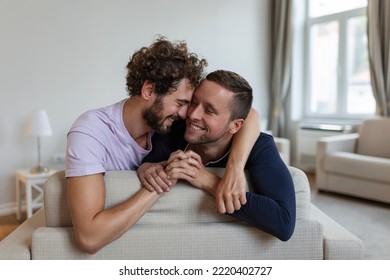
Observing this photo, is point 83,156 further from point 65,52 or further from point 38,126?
point 65,52

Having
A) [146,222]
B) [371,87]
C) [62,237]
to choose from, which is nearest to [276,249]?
[146,222]

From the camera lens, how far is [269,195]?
1058mm

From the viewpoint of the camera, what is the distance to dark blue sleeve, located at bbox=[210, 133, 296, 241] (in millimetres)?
1015

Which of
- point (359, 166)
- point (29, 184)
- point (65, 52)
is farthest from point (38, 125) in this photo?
point (359, 166)

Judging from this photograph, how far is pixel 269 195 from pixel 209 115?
341 millimetres

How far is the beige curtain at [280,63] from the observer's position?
4812 millimetres

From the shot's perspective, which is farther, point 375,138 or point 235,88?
point 375,138

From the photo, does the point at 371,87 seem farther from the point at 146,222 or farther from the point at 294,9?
the point at 146,222

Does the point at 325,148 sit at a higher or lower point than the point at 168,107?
lower

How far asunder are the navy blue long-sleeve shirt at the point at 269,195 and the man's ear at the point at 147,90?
0.38 m

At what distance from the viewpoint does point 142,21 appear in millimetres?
3902

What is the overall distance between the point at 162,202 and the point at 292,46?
4.18m

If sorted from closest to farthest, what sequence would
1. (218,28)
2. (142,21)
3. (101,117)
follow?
(101,117) → (142,21) → (218,28)

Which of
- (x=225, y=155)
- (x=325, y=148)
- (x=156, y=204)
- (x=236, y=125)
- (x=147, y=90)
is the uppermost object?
(x=147, y=90)
